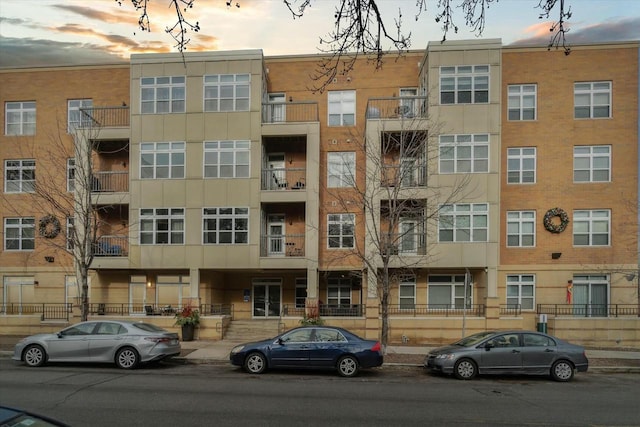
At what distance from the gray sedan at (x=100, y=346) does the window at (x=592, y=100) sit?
2137 cm

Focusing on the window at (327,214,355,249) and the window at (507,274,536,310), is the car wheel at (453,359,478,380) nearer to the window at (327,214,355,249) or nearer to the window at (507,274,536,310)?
the window at (327,214,355,249)

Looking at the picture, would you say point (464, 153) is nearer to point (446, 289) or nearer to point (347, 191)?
point (347, 191)

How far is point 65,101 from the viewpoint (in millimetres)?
27641

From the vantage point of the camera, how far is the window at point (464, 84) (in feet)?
79.9

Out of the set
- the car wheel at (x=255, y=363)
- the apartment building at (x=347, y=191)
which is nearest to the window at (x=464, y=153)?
the apartment building at (x=347, y=191)

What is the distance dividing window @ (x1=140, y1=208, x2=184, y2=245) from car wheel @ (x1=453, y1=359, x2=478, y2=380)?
14.8 meters

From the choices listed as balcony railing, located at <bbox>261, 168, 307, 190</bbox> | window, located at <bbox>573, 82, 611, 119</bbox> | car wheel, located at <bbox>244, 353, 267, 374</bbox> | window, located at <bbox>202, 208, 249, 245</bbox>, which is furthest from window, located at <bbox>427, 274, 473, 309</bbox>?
car wheel, located at <bbox>244, 353, 267, 374</bbox>

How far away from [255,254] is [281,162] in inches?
210

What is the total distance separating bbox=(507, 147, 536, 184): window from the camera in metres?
25.8

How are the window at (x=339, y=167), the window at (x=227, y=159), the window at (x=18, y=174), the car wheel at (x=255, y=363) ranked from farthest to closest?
the window at (x=18, y=174) → the window at (x=339, y=167) → the window at (x=227, y=159) → the car wheel at (x=255, y=363)

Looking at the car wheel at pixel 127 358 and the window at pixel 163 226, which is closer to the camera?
the car wheel at pixel 127 358

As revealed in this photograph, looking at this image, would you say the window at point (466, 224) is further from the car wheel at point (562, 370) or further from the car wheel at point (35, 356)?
the car wheel at point (35, 356)

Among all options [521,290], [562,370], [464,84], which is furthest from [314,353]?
[464,84]

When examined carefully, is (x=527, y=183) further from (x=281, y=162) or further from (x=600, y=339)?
(x=281, y=162)
